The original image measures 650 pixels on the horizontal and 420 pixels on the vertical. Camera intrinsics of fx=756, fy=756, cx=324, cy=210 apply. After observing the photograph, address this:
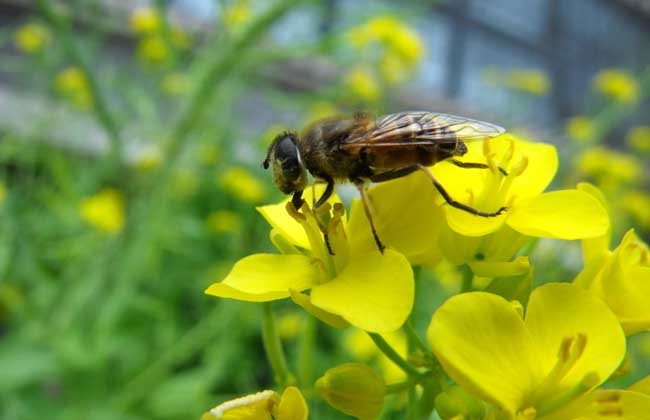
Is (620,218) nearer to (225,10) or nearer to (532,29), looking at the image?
(225,10)

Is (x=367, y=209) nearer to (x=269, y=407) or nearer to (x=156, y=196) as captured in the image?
(x=269, y=407)

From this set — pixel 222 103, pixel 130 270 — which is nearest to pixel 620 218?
pixel 222 103

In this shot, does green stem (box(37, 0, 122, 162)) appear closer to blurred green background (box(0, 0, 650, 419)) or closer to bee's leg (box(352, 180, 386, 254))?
blurred green background (box(0, 0, 650, 419))

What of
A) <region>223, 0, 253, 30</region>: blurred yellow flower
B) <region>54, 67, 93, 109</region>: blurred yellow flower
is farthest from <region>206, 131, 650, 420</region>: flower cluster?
<region>54, 67, 93, 109</region>: blurred yellow flower

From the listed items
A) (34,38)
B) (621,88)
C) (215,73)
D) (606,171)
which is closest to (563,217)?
(215,73)

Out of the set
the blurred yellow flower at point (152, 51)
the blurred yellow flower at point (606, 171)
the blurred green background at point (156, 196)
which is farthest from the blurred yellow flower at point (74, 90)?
the blurred yellow flower at point (606, 171)
